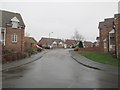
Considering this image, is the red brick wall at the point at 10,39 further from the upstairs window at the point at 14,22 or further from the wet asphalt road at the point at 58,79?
the wet asphalt road at the point at 58,79

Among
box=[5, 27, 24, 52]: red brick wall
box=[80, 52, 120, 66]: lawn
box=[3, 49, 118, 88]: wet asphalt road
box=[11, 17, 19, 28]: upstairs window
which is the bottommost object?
box=[3, 49, 118, 88]: wet asphalt road

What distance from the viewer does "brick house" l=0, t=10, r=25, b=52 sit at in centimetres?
3325

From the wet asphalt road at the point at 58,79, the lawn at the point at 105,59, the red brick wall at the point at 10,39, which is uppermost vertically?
the red brick wall at the point at 10,39

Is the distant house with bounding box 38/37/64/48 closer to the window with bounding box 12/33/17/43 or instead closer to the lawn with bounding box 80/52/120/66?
the window with bounding box 12/33/17/43

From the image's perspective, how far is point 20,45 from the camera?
116 ft

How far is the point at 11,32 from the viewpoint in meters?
34.1

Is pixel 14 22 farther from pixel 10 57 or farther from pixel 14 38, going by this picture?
pixel 10 57

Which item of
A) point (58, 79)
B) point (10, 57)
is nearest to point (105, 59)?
point (10, 57)

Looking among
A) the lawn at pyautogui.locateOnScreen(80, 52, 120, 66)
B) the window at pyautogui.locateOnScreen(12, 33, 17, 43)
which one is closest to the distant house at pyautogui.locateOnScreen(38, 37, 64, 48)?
the window at pyautogui.locateOnScreen(12, 33, 17, 43)

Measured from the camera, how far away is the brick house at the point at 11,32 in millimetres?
33250

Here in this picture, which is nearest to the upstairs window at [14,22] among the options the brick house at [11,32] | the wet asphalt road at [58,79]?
the brick house at [11,32]

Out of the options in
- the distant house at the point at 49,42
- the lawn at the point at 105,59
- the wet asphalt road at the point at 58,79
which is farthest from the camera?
the distant house at the point at 49,42

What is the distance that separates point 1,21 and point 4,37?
129 inches

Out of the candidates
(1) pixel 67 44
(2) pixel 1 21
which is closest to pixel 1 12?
(2) pixel 1 21
